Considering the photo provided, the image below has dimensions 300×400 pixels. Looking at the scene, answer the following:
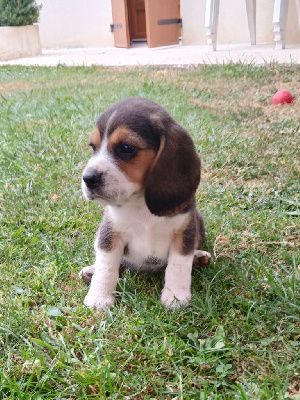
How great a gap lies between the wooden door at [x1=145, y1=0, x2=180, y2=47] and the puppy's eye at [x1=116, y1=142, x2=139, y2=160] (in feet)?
43.2

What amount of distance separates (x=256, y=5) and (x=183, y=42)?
3248mm

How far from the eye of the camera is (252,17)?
41.1ft

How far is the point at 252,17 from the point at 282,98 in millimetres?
7060

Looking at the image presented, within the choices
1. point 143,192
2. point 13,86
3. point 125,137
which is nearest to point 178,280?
point 143,192

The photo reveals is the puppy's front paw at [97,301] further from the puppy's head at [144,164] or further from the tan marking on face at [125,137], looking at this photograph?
the tan marking on face at [125,137]

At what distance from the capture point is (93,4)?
18188 millimetres

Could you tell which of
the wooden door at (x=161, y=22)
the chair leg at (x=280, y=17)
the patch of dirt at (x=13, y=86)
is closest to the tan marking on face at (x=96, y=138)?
the patch of dirt at (x=13, y=86)

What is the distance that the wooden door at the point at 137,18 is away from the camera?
18.5m

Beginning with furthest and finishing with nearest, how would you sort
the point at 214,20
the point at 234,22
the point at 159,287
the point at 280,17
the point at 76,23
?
1. the point at 76,23
2. the point at 234,22
3. the point at 214,20
4. the point at 280,17
5. the point at 159,287

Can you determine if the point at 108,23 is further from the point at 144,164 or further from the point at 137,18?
the point at 144,164

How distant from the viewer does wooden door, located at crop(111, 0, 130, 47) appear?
1573 centimetres

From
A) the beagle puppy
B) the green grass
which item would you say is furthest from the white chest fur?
the green grass

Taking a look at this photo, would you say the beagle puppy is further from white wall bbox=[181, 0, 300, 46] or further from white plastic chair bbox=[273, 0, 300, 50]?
white wall bbox=[181, 0, 300, 46]

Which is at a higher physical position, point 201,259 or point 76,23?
point 76,23
